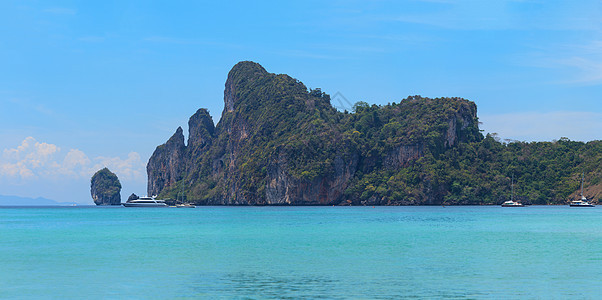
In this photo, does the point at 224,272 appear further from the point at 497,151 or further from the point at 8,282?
the point at 497,151

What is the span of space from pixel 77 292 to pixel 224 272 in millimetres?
7414

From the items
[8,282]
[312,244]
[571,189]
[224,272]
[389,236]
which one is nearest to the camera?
[8,282]

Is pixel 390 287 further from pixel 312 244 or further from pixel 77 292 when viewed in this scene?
pixel 312 244

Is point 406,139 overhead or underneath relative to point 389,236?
overhead

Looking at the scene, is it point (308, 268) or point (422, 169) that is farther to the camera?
point (422, 169)

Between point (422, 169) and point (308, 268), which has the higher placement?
point (422, 169)

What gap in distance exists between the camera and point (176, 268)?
30516 millimetres

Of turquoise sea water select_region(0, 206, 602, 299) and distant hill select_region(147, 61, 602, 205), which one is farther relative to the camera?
distant hill select_region(147, 61, 602, 205)

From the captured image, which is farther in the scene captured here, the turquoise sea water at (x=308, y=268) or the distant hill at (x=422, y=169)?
the distant hill at (x=422, y=169)

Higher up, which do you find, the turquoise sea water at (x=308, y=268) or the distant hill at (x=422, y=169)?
the distant hill at (x=422, y=169)

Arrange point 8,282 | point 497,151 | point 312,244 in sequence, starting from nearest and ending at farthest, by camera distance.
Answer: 1. point 8,282
2. point 312,244
3. point 497,151

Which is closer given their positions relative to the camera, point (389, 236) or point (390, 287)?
point (390, 287)

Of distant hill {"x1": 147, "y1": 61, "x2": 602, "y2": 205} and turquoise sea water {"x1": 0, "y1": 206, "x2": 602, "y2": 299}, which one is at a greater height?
distant hill {"x1": 147, "y1": 61, "x2": 602, "y2": 205}

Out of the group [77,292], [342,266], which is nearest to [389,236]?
[342,266]
